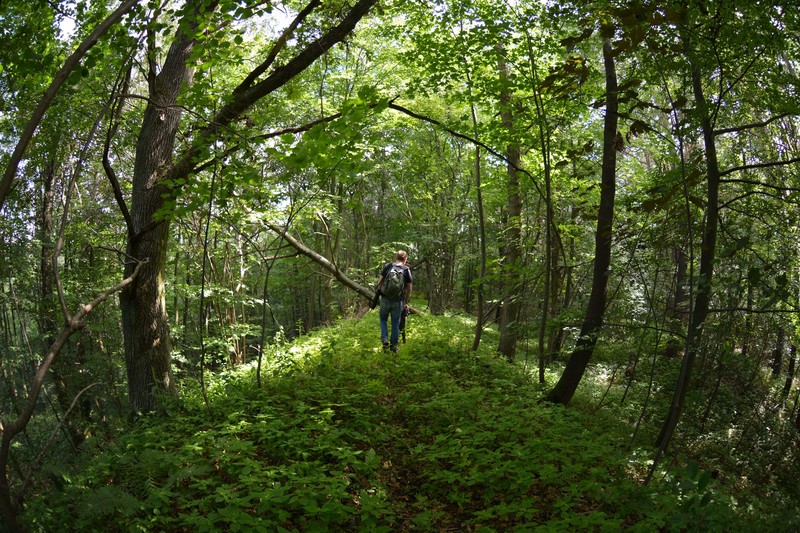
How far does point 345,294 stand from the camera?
24.6m

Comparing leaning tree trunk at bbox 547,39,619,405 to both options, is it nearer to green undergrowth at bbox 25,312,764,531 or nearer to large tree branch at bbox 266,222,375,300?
green undergrowth at bbox 25,312,764,531

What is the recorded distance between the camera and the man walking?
900 cm

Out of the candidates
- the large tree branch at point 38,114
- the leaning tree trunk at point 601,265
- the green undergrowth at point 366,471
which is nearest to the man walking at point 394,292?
the green undergrowth at point 366,471

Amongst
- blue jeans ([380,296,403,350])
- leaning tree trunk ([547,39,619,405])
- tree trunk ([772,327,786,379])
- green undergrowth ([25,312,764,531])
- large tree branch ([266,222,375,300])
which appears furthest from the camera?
tree trunk ([772,327,786,379])

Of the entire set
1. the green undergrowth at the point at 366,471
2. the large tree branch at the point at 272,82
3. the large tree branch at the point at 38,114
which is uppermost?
the large tree branch at the point at 272,82

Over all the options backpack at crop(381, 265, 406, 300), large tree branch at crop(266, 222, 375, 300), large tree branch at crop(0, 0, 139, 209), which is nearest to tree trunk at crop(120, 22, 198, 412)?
large tree branch at crop(266, 222, 375, 300)

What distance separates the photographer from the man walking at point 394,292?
354 inches

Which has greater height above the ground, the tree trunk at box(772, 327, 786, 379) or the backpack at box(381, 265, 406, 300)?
the backpack at box(381, 265, 406, 300)

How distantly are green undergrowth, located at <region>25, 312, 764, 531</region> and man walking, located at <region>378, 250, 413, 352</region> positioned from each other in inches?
82.7

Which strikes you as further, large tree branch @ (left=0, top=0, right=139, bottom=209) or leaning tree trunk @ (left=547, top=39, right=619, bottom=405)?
leaning tree trunk @ (left=547, top=39, right=619, bottom=405)

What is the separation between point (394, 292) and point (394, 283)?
0.54 ft

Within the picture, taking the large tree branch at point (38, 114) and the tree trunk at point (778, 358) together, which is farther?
the tree trunk at point (778, 358)

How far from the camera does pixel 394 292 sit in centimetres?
899

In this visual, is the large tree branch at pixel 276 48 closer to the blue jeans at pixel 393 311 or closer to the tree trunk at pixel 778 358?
the blue jeans at pixel 393 311
